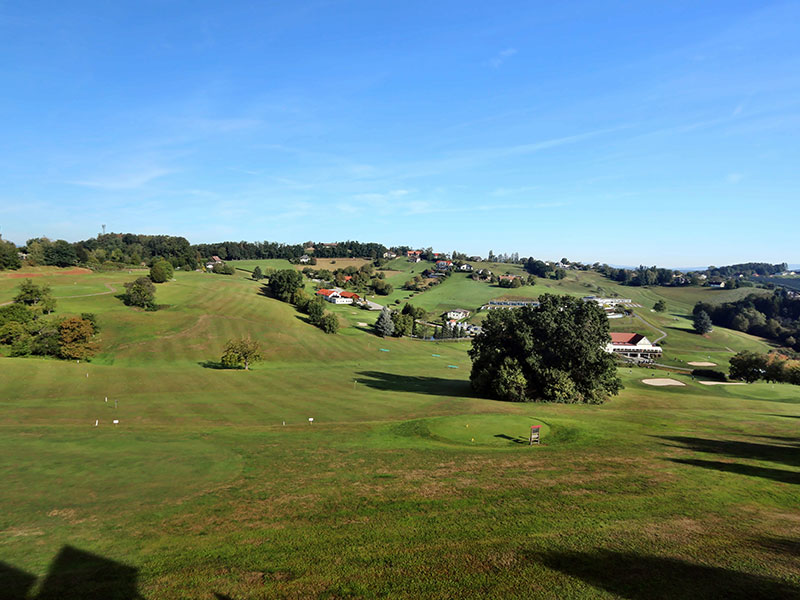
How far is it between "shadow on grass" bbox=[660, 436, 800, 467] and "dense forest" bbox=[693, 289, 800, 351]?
178435mm

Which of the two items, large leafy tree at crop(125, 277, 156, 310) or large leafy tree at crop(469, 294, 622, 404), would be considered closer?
large leafy tree at crop(469, 294, 622, 404)

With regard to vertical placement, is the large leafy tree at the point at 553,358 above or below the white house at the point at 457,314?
above

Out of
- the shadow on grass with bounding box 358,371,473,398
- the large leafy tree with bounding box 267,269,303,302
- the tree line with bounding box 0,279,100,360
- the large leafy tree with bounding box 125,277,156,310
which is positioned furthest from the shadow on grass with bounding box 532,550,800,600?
the large leafy tree with bounding box 267,269,303,302

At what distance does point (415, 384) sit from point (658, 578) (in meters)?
56.5

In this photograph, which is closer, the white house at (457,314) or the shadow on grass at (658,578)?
the shadow on grass at (658,578)

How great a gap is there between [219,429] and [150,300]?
Result: 90833 millimetres

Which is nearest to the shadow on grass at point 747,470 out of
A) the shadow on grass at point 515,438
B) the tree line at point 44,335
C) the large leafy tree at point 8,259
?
the shadow on grass at point 515,438

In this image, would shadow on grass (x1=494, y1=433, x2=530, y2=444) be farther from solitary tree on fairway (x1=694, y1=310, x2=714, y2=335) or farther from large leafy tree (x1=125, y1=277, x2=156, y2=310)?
solitary tree on fairway (x1=694, y1=310, x2=714, y2=335)

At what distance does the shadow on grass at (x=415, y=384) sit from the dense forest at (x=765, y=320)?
166 m

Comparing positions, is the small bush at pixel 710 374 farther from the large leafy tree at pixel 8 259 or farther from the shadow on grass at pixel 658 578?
the large leafy tree at pixel 8 259

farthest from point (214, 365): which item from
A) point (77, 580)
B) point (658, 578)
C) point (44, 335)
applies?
point (658, 578)

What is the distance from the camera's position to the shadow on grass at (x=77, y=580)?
496 inches

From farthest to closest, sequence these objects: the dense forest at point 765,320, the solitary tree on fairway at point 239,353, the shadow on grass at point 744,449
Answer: the dense forest at point 765,320
the solitary tree on fairway at point 239,353
the shadow on grass at point 744,449

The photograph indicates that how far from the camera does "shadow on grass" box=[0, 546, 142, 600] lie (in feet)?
41.3
